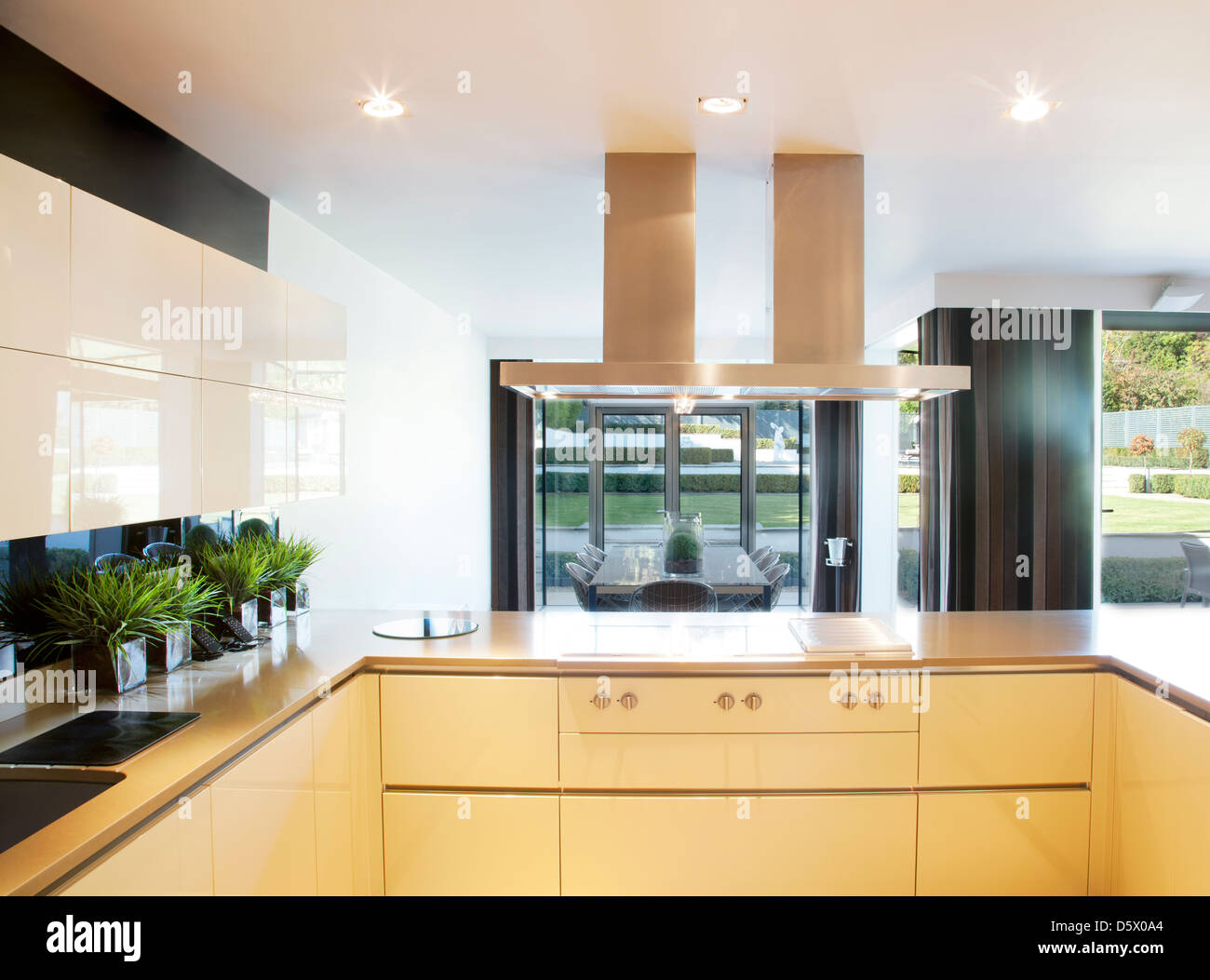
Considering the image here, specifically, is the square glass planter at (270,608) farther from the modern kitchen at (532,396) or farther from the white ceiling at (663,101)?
the white ceiling at (663,101)

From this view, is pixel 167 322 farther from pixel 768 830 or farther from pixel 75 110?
pixel 768 830

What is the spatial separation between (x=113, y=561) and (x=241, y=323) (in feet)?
2.42

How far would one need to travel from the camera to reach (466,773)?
7.34 ft

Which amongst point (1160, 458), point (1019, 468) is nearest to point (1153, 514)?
point (1160, 458)

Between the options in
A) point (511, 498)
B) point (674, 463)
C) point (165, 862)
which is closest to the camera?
point (165, 862)

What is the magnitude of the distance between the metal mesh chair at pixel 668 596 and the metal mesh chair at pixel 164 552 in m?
1.94

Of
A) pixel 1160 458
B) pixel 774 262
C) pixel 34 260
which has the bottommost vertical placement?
pixel 1160 458

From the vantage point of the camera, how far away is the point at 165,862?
4.42 feet

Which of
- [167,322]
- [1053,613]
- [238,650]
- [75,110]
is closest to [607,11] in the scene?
[167,322]

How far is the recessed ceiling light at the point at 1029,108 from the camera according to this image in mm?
2100

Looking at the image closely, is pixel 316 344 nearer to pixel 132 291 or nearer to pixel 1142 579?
pixel 132 291

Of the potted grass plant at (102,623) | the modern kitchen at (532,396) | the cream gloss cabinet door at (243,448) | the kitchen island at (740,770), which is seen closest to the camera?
the modern kitchen at (532,396)

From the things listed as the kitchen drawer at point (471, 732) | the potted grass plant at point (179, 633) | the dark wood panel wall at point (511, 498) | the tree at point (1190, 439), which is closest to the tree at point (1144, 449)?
the tree at point (1190, 439)

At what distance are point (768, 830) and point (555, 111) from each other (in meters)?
2.16
